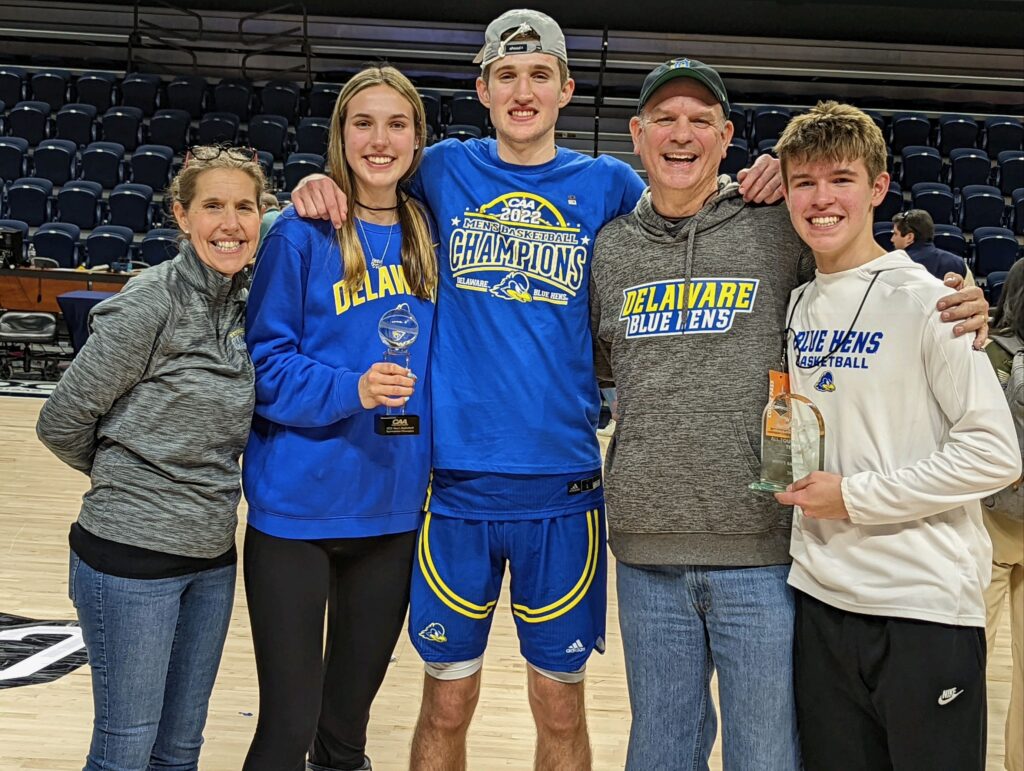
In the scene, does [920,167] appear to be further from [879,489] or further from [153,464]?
[153,464]

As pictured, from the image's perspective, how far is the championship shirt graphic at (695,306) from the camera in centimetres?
206

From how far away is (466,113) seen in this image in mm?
11984

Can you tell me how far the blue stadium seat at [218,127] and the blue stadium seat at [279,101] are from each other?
32.0 inches

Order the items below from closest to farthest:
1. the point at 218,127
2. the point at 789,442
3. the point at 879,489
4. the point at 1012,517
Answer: the point at 879,489 → the point at 789,442 → the point at 1012,517 → the point at 218,127

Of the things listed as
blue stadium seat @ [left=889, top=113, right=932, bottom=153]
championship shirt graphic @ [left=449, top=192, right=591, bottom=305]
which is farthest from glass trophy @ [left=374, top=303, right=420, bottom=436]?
blue stadium seat @ [left=889, top=113, right=932, bottom=153]

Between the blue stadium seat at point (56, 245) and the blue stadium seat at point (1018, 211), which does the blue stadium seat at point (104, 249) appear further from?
the blue stadium seat at point (1018, 211)

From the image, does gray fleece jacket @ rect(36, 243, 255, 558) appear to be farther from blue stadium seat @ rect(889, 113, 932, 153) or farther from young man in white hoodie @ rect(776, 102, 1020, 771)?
blue stadium seat @ rect(889, 113, 932, 153)

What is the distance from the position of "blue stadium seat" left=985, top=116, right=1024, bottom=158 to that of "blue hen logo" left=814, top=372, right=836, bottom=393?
468 inches

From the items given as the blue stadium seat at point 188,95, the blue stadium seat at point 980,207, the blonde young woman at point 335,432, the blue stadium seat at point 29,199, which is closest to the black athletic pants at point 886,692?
the blonde young woman at point 335,432

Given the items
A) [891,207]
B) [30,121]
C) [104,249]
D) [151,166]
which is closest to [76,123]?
[30,121]

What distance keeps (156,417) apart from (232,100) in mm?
11096

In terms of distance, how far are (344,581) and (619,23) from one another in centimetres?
1278

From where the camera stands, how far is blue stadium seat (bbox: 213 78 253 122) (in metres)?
12.3


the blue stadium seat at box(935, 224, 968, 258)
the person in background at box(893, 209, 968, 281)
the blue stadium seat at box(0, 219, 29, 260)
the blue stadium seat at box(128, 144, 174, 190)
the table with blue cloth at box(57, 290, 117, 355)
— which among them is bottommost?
the table with blue cloth at box(57, 290, 117, 355)
